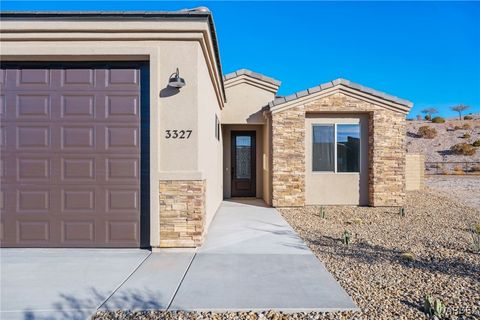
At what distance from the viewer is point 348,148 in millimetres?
10742

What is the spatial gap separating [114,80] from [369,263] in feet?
18.1

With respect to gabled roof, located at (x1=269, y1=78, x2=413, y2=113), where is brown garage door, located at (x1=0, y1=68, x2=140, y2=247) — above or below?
below

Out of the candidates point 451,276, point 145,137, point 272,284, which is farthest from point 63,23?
point 451,276

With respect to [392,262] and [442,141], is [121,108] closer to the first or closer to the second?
[392,262]

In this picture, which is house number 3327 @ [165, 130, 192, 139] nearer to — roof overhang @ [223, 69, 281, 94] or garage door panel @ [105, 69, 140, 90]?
garage door panel @ [105, 69, 140, 90]

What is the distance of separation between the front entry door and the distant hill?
28.4m

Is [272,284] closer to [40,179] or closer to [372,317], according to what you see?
[372,317]

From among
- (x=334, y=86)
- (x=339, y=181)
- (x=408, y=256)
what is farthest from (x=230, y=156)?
(x=408, y=256)

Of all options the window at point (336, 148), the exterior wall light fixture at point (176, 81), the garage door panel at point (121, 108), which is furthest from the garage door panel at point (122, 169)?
the window at point (336, 148)

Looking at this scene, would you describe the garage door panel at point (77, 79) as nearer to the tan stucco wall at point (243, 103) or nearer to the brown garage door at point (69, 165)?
the brown garage door at point (69, 165)

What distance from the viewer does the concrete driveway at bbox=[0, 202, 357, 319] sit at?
11.1 feet

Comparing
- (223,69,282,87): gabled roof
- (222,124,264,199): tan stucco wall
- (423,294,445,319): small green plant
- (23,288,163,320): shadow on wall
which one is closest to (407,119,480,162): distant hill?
(222,124,264,199): tan stucco wall

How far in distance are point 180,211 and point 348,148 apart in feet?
24.4

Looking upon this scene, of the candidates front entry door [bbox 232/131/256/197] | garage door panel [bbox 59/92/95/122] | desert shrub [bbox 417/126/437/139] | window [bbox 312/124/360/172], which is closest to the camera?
garage door panel [bbox 59/92/95/122]
